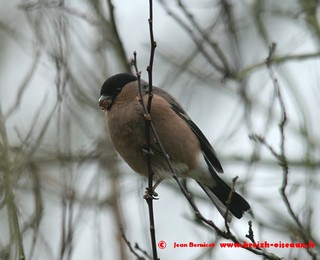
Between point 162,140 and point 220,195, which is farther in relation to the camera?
point 220,195

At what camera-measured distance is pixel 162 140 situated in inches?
180

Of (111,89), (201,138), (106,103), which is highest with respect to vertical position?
(111,89)

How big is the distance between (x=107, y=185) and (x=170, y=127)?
7.68 feet

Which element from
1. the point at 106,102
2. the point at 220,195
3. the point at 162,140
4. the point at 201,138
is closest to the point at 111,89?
the point at 106,102

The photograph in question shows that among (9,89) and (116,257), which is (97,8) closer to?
(116,257)

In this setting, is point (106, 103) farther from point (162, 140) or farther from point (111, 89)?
point (162, 140)

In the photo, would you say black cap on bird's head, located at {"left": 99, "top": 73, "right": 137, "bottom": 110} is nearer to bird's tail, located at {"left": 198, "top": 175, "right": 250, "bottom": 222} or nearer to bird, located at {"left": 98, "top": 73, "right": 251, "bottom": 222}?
bird, located at {"left": 98, "top": 73, "right": 251, "bottom": 222}

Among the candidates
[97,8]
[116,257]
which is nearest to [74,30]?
[97,8]

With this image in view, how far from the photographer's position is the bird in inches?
176

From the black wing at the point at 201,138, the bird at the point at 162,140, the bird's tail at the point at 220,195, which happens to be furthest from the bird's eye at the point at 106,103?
the bird's tail at the point at 220,195

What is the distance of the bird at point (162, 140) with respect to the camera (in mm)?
4480

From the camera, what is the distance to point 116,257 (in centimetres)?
567

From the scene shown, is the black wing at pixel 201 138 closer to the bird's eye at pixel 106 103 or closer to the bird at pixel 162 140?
the bird at pixel 162 140

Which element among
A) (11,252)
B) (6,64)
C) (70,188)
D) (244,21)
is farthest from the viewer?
(6,64)
